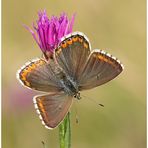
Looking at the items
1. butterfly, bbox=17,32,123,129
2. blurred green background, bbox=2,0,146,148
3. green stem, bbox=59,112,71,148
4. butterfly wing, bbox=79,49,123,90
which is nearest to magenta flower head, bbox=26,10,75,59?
butterfly, bbox=17,32,123,129

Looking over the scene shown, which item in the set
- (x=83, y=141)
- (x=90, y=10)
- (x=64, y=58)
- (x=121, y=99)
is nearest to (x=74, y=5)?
(x=90, y=10)

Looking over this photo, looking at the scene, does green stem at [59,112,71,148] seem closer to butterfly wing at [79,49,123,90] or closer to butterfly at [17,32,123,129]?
butterfly at [17,32,123,129]

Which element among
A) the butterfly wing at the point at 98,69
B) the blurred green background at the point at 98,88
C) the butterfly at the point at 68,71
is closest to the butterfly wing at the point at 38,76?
the butterfly at the point at 68,71

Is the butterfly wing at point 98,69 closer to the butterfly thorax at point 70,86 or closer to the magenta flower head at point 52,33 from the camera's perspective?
the butterfly thorax at point 70,86

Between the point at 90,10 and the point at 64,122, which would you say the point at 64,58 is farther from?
the point at 90,10

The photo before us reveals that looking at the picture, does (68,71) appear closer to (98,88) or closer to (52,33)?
(52,33)

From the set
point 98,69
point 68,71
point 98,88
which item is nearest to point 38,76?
point 68,71
